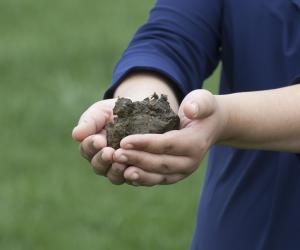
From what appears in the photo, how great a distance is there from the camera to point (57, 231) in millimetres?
5215


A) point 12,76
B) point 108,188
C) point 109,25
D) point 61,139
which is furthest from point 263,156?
point 109,25

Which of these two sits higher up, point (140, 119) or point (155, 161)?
point (140, 119)

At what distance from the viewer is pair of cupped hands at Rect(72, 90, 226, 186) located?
85.9 inches

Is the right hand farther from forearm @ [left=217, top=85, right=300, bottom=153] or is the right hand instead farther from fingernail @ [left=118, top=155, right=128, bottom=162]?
forearm @ [left=217, top=85, right=300, bottom=153]

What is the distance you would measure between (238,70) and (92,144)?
57 centimetres

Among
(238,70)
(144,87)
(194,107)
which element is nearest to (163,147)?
(194,107)

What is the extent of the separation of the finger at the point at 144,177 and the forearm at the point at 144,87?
31cm

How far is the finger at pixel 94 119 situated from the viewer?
91.0 inches

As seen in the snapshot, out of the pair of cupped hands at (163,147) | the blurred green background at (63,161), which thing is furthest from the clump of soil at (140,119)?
the blurred green background at (63,161)

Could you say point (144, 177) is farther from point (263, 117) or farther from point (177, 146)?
point (263, 117)

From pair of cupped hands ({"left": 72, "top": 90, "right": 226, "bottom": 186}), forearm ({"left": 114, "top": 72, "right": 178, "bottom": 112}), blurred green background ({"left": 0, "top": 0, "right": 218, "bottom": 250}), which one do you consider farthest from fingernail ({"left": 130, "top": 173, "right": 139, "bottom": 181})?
blurred green background ({"left": 0, "top": 0, "right": 218, "bottom": 250})

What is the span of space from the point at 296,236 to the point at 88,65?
20.1 feet

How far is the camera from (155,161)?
2.20 m

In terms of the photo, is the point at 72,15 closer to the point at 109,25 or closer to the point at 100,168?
the point at 109,25
